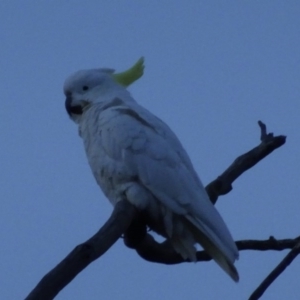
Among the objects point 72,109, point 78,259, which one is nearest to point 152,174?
point 72,109

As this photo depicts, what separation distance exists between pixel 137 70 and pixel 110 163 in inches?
38.0

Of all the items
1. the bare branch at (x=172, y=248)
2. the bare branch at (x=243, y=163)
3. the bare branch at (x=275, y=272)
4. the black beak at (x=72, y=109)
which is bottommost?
the bare branch at (x=275, y=272)

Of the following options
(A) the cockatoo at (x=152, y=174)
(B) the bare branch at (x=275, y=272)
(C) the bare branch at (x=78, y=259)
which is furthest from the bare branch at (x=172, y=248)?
(C) the bare branch at (x=78, y=259)

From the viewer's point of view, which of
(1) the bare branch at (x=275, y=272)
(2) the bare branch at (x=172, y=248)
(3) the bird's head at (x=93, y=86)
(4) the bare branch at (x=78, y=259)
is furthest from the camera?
(3) the bird's head at (x=93, y=86)

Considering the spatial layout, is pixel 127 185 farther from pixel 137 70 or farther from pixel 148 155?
pixel 137 70

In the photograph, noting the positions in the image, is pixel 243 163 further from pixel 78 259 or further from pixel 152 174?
pixel 78 259

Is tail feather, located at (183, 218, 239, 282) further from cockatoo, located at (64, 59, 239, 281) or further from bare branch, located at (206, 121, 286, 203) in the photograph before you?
bare branch, located at (206, 121, 286, 203)

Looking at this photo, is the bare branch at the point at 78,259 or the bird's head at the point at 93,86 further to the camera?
the bird's head at the point at 93,86

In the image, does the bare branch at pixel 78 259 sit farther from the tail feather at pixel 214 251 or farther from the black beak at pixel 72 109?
the black beak at pixel 72 109

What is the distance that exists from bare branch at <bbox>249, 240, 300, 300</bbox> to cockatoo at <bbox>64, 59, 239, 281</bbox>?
1.23 ft

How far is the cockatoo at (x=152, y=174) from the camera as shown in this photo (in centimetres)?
302

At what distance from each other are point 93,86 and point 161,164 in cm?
89

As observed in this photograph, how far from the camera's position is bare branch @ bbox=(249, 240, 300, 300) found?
2334 mm

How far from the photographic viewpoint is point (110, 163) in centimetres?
329
